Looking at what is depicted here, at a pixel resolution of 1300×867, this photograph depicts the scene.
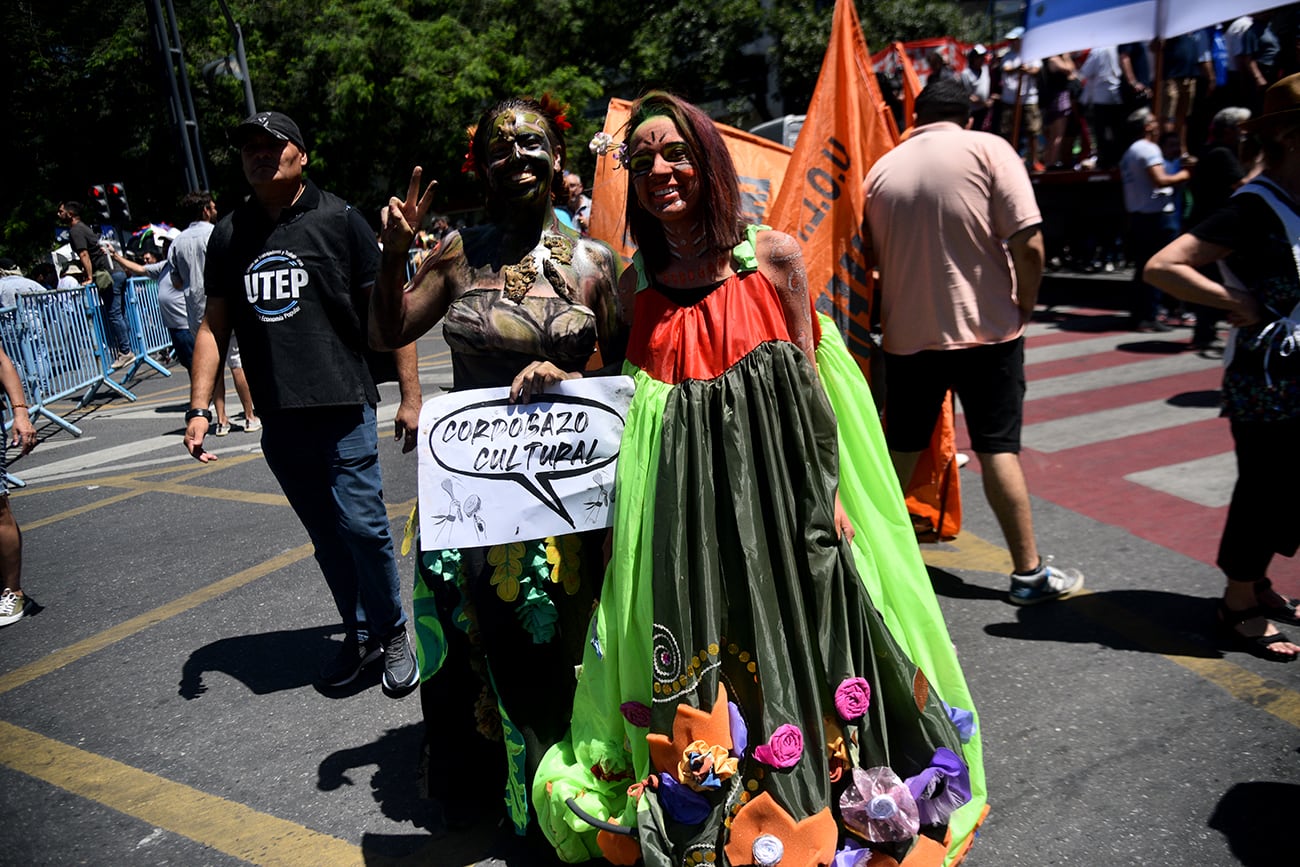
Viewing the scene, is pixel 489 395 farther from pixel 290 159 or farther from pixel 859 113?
pixel 859 113

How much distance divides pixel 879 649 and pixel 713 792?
1.83 ft

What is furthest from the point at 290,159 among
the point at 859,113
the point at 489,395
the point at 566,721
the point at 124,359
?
the point at 124,359

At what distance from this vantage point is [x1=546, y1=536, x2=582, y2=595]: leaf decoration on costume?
2602 mm

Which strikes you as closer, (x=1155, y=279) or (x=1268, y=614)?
(x=1155, y=279)

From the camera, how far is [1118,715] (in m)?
3.14

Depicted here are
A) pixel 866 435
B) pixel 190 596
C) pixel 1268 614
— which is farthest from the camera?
pixel 190 596

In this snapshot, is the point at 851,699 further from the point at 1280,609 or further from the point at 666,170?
the point at 1280,609

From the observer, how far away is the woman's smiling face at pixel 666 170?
245 cm

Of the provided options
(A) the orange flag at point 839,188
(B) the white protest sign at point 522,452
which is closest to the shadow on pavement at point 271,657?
(B) the white protest sign at point 522,452

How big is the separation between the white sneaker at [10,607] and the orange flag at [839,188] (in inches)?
160

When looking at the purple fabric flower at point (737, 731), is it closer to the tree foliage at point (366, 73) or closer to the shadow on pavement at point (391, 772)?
the shadow on pavement at point (391, 772)

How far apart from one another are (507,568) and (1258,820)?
Result: 213cm

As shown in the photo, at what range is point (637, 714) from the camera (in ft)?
7.95

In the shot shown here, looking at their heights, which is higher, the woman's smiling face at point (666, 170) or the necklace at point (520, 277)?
the woman's smiling face at point (666, 170)
